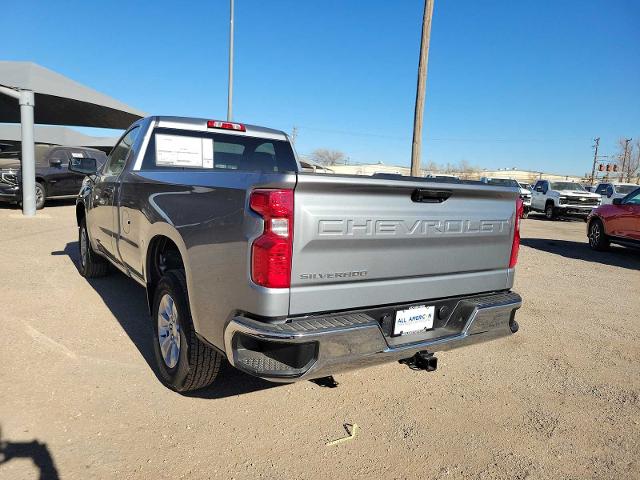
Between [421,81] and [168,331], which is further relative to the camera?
[421,81]

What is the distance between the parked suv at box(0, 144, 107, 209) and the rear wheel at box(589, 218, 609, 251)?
44.2 feet

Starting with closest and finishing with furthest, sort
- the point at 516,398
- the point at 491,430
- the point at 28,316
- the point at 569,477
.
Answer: the point at 569,477 < the point at 491,430 < the point at 516,398 < the point at 28,316

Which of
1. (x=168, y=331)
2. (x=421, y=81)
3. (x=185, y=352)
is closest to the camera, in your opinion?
(x=185, y=352)

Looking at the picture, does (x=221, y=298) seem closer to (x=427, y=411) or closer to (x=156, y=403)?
(x=156, y=403)

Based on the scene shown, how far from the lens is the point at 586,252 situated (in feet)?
36.7

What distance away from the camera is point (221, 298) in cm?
250

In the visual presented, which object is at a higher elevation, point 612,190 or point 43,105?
point 43,105

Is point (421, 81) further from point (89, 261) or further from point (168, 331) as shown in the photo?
point (168, 331)

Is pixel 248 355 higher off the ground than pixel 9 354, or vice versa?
pixel 248 355

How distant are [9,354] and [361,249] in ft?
10.3

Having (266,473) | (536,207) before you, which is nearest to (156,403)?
(266,473)

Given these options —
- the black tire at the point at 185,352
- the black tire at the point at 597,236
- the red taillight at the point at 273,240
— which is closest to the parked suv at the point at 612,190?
the black tire at the point at 597,236

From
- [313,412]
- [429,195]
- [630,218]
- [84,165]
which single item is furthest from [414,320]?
[630,218]

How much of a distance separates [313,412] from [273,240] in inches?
56.5
